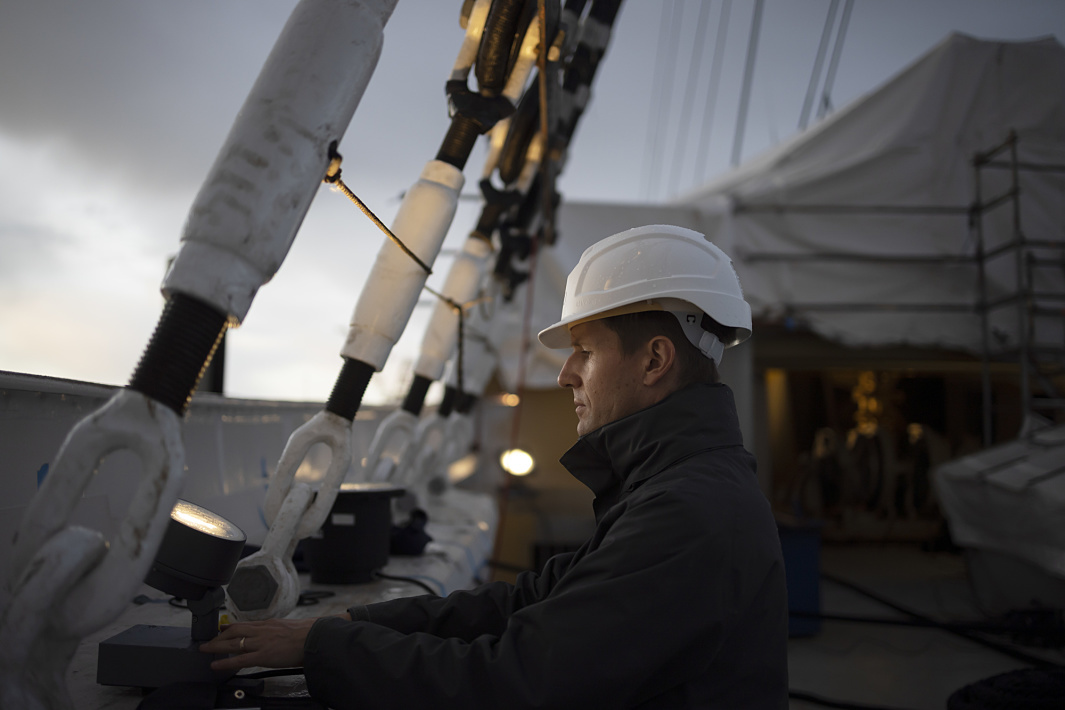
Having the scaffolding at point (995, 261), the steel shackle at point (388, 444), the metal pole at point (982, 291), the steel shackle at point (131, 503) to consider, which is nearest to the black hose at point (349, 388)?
the steel shackle at point (131, 503)

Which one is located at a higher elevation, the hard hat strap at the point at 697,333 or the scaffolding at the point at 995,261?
the scaffolding at the point at 995,261

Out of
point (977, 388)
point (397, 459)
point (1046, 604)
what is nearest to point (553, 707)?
point (397, 459)

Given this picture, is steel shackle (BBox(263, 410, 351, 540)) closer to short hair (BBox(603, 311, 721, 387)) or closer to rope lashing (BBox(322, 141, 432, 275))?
rope lashing (BBox(322, 141, 432, 275))

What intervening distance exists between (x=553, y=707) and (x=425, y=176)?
5.07 feet

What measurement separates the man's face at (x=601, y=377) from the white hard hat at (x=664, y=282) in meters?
0.05

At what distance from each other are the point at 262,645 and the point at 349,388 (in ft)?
2.68

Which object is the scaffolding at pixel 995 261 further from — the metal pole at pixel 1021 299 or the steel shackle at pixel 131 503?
the steel shackle at pixel 131 503

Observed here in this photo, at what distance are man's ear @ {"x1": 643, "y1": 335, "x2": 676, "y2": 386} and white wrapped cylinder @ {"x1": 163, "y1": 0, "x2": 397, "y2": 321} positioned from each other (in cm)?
71

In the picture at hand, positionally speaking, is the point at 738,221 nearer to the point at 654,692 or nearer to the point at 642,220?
the point at 642,220

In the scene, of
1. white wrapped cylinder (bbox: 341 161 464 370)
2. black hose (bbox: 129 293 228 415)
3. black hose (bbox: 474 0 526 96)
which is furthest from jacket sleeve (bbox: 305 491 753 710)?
black hose (bbox: 474 0 526 96)

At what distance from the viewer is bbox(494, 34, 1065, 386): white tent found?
620 centimetres

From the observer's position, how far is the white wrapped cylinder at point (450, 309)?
352cm

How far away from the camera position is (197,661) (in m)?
1.26

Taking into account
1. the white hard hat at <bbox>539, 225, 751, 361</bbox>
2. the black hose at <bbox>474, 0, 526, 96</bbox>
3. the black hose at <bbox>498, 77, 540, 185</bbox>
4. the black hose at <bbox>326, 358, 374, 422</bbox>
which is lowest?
the black hose at <bbox>326, 358, 374, 422</bbox>
